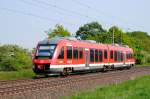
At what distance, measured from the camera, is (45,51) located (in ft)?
102

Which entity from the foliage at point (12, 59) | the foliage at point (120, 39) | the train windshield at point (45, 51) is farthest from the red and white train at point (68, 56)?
the foliage at point (120, 39)

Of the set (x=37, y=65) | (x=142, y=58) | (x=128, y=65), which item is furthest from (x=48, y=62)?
(x=142, y=58)

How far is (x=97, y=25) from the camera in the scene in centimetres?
12494

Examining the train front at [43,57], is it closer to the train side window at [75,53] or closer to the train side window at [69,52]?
the train side window at [69,52]

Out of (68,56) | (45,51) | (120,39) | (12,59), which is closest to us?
(45,51)

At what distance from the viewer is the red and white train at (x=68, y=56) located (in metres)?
30.5

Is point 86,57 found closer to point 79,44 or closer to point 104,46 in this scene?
point 79,44

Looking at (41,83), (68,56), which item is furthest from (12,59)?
(41,83)

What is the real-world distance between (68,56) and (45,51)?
2044 mm

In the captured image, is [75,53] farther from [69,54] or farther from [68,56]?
[68,56]

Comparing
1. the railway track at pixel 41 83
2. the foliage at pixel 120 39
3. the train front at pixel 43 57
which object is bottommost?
the railway track at pixel 41 83

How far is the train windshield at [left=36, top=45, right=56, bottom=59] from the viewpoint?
30.7m

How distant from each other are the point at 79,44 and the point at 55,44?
165 inches

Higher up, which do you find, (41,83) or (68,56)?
(68,56)
